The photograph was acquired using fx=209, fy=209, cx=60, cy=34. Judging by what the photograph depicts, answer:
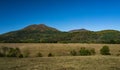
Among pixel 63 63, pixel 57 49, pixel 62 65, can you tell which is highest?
pixel 57 49

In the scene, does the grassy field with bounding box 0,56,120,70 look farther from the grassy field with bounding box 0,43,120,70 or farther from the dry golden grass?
the dry golden grass

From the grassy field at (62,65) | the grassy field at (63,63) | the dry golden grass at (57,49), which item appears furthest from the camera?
the dry golden grass at (57,49)

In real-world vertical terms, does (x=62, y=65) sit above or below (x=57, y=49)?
below

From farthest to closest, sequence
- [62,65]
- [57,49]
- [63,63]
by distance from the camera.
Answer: [57,49]
[63,63]
[62,65]

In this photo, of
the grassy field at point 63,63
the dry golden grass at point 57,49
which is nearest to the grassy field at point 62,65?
the grassy field at point 63,63

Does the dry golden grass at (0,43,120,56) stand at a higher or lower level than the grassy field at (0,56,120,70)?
higher

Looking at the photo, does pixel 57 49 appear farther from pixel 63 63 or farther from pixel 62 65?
pixel 62 65

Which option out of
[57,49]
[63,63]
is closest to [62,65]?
[63,63]

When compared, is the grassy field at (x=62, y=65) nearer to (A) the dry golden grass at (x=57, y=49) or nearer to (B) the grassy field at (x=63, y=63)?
(B) the grassy field at (x=63, y=63)

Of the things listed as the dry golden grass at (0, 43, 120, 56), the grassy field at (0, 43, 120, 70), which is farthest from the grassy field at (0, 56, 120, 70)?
the dry golden grass at (0, 43, 120, 56)

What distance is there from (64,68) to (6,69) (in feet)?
24.2

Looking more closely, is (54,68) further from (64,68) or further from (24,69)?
(24,69)

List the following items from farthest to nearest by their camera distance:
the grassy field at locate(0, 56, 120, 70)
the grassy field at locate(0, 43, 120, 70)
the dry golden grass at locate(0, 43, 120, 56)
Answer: the dry golden grass at locate(0, 43, 120, 56), the grassy field at locate(0, 43, 120, 70), the grassy field at locate(0, 56, 120, 70)

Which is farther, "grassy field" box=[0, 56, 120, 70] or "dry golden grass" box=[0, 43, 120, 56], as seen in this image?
"dry golden grass" box=[0, 43, 120, 56]
